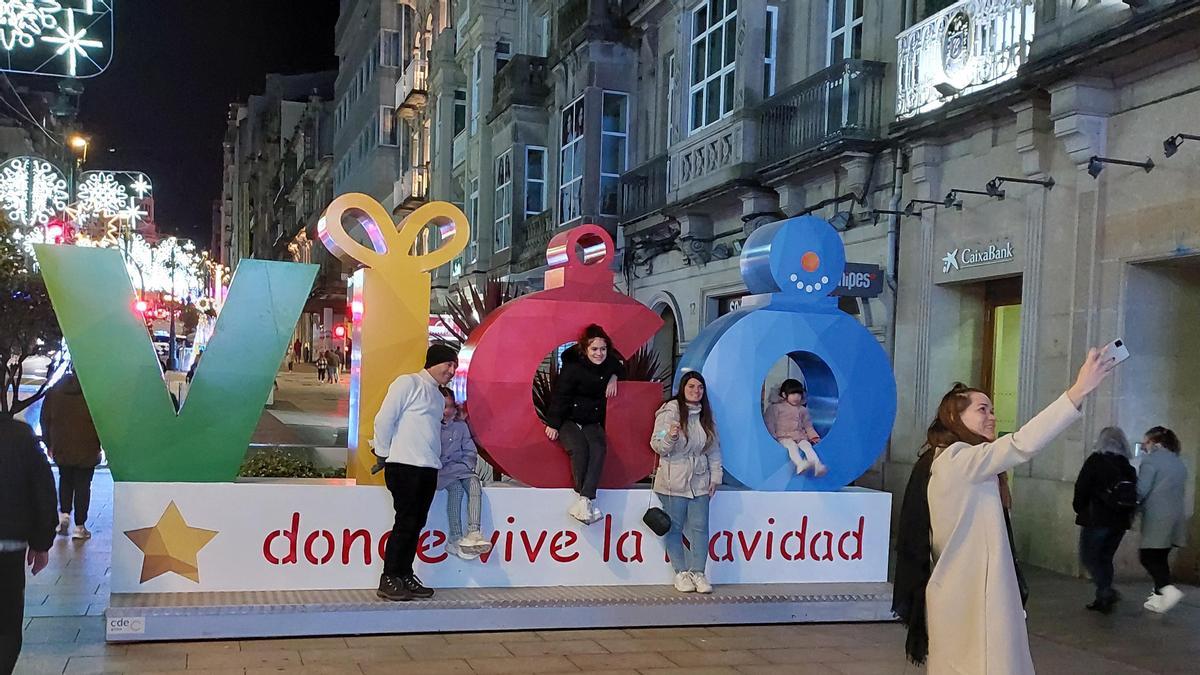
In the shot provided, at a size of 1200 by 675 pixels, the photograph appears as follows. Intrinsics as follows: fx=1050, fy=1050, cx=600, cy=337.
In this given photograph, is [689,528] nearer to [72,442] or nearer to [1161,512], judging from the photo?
[1161,512]

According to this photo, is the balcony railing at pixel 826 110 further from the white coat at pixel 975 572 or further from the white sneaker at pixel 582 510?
the white coat at pixel 975 572

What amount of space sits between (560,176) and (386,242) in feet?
47.0

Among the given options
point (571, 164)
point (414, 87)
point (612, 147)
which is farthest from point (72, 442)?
point (414, 87)

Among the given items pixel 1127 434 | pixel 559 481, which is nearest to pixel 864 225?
pixel 1127 434

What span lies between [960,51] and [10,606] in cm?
1003

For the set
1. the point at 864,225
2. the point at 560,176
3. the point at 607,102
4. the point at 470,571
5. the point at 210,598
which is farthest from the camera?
the point at 560,176

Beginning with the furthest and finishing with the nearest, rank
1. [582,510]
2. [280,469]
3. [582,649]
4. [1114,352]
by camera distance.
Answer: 1. [280,469]
2. [582,510]
3. [582,649]
4. [1114,352]

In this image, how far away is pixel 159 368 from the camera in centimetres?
708

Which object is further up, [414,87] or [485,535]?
[414,87]

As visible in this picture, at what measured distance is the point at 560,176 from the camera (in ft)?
71.3

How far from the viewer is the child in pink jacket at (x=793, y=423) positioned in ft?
26.1

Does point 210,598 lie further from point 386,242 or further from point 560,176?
point 560,176

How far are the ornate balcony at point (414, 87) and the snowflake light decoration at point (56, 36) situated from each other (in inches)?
1013

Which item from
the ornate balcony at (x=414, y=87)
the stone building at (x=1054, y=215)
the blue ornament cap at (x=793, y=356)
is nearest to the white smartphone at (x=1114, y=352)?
the blue ornament cap at (x=793, y=356)
